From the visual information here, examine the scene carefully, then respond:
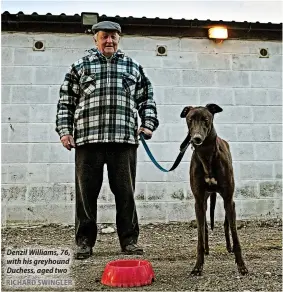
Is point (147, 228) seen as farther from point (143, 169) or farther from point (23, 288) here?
point (23, 288)

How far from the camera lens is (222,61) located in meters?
6.23

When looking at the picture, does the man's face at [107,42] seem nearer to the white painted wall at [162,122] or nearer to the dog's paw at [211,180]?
the dog's paw at [211,180]

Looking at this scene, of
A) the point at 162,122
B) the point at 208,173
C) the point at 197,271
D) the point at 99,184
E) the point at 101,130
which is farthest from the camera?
the point at 162,122

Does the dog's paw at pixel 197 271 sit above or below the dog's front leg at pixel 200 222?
below

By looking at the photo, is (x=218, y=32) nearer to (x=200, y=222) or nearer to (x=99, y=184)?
(x=99, y=184)

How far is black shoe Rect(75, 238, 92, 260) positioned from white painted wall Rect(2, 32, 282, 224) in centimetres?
212

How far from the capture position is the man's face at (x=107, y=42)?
146 inches

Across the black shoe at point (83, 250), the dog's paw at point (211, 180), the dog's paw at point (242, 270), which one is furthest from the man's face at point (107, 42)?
A: the dog's paw at point (242, 270)

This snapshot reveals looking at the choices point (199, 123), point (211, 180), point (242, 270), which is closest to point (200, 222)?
point (211, 180)

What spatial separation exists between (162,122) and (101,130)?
2.49 metres

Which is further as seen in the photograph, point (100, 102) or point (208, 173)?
point (100, 102)

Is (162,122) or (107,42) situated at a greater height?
(107,42)

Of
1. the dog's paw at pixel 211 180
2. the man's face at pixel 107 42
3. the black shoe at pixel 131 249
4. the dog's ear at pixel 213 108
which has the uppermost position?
the man's face at pixel 107 42

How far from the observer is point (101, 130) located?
361cm
